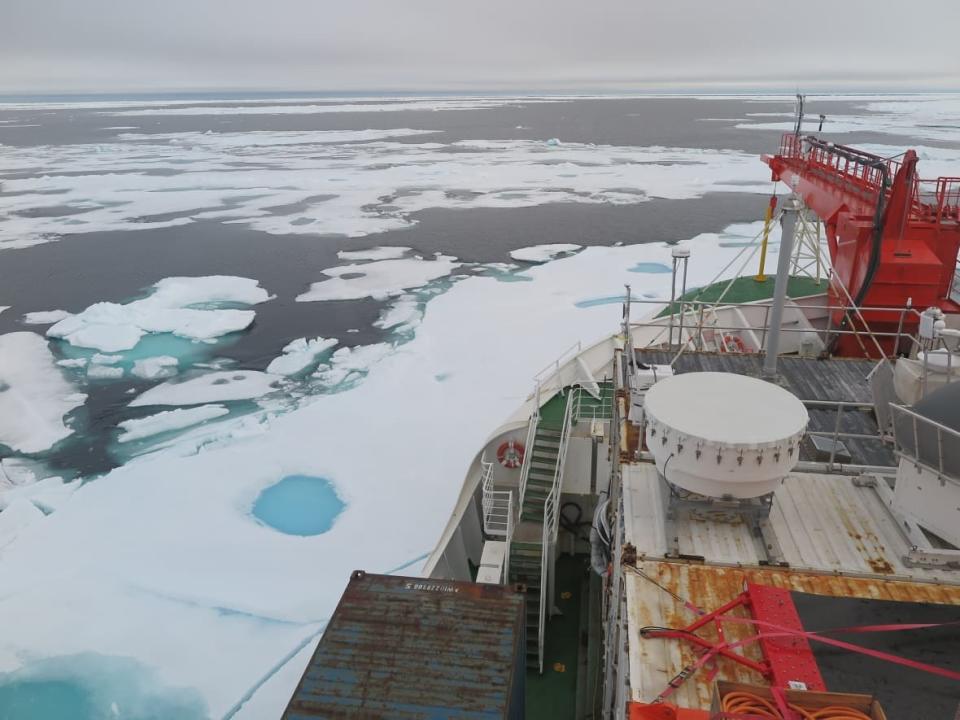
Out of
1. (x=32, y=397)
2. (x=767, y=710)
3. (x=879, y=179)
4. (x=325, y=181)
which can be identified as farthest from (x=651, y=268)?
(x=325, y=181)

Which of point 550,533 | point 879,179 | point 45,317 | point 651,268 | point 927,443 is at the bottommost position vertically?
point 651,268

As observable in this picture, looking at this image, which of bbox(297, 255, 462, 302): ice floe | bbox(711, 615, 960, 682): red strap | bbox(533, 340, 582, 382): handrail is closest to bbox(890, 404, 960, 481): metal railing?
bbox(711, 615, 960, 682): red strap

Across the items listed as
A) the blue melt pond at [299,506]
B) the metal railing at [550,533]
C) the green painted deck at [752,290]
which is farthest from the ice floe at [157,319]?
the green painted deck at [752,290]

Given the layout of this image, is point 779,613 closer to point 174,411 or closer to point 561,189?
point 174,411

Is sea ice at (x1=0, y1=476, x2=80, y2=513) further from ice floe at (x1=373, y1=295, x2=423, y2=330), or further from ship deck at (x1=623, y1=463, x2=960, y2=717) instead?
ship deck at (x1=623, y1=463, x2=960, y2=717)

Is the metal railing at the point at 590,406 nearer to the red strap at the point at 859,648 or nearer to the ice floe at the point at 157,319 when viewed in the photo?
the red strap at the point at 859,648

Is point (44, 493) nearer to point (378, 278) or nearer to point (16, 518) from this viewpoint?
point (16, 518)

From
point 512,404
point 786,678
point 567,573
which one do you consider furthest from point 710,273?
point 786,678
